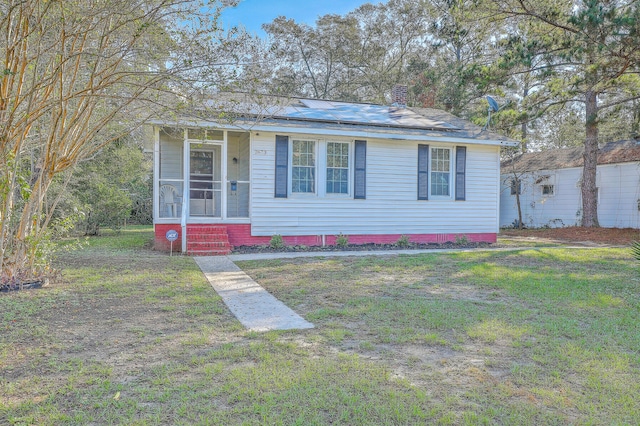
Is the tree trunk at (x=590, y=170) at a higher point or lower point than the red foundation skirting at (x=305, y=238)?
higher

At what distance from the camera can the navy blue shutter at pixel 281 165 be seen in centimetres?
1021

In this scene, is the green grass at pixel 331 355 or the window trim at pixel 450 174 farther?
the window trim at pixel 450 174

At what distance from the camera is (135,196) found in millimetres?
17391

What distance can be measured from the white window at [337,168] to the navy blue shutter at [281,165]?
3.56 feet

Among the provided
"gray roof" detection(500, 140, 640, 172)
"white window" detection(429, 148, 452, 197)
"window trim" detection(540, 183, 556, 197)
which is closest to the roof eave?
"white window" detection(429, 148, 452, 197)

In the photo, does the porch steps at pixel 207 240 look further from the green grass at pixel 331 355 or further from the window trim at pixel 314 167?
the green grass at pixel 331 355

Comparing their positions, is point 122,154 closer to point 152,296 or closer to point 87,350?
point 152,296

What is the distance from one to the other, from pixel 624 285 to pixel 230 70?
6.12 meters

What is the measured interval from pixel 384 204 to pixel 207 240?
452 centimetres

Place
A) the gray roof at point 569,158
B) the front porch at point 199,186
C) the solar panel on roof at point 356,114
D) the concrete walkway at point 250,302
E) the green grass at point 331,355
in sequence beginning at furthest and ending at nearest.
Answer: the gray roof at point 569,158 < the solar panel on roof at point 356,114 < the front porch at point 199,186 < the concrete walkway at point 250,302 < the green grass at point 331,355

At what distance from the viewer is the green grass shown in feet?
8.05

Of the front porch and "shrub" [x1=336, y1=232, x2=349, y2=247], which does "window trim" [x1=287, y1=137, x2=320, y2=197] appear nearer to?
the front porch

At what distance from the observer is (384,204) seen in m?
11.2

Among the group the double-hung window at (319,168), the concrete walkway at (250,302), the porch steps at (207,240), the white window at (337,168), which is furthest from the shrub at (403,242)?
the concrete walkway at (250,302)
